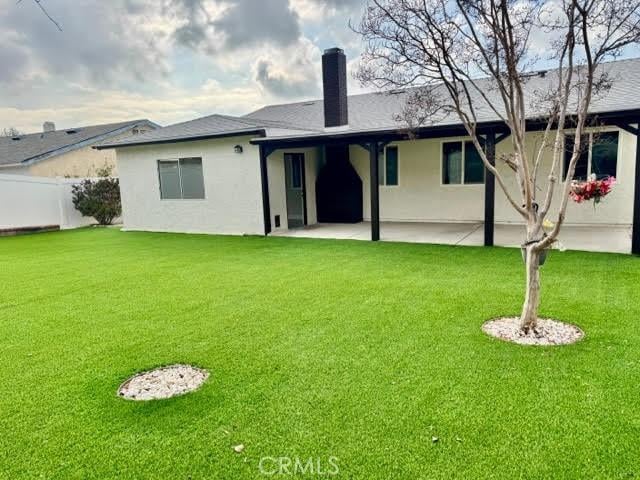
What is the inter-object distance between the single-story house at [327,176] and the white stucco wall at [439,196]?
1.0 inches

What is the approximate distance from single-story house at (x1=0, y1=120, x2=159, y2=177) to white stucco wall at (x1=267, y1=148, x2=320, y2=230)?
10.2 m

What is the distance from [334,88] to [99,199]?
8.83 m

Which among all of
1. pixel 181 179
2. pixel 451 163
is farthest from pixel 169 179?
pixel 451 163

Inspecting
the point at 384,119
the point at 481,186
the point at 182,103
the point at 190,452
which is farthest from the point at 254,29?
the point at 182,103

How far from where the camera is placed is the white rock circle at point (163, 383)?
3.27 metres

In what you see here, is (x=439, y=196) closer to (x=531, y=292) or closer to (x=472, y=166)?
(x=472, y=166)

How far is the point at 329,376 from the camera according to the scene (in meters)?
3.46

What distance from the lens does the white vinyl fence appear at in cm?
1396

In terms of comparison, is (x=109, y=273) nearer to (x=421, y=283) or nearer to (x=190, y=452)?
(x=421, y=283)

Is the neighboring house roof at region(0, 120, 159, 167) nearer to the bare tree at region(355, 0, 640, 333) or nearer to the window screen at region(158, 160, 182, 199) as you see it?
the window screen at region(158, 160, 182, 199)

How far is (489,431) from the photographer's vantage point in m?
2.68

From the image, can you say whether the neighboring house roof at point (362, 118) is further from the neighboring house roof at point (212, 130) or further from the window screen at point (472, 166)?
the window screen at point (472, 166)

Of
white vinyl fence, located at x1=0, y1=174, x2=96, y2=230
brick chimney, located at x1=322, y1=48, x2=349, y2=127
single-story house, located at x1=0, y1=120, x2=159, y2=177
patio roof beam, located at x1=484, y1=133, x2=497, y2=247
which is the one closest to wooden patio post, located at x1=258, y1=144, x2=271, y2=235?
brick chimney, located at x1=322, y1=48, x2=349, y2=127

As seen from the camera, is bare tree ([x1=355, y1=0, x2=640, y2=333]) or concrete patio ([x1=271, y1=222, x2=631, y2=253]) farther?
concrete patio ([x1=271, y1=222, x2=631, y2=253])
